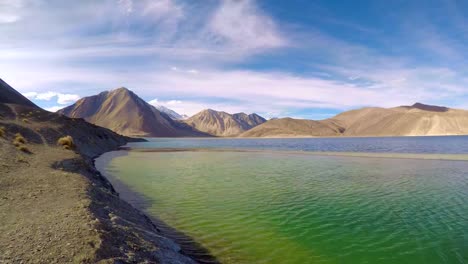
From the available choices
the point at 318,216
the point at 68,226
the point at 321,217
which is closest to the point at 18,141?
the point at 68,226

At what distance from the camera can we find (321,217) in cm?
1498

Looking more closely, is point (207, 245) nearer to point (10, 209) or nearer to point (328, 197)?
point (10, 209)

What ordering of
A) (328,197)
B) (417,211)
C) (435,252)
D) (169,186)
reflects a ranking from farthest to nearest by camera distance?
(169,186) → (328,197) → (417,211) → (435,252)

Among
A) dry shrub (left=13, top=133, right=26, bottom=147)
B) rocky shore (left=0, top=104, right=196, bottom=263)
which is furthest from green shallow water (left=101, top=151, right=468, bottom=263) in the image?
dry shrub (left=13, top=133, right=26, bottom=147)

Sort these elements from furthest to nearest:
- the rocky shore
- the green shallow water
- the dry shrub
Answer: the dry shrub, the green shallow water, the rocky shore

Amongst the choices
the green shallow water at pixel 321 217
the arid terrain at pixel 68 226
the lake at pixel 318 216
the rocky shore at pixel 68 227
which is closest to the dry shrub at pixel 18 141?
the lake at pixel 318 216

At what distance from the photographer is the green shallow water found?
35.3 ft

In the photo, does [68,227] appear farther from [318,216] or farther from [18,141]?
[18,141]

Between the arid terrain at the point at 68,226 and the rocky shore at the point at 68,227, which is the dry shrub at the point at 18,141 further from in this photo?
the rocky shore at the point at 68,227

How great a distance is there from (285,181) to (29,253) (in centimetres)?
2053

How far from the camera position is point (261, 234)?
497 inches

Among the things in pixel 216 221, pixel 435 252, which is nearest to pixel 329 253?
pixel 435 252

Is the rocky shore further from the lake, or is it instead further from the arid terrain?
the lake

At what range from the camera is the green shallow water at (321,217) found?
1077 cm
